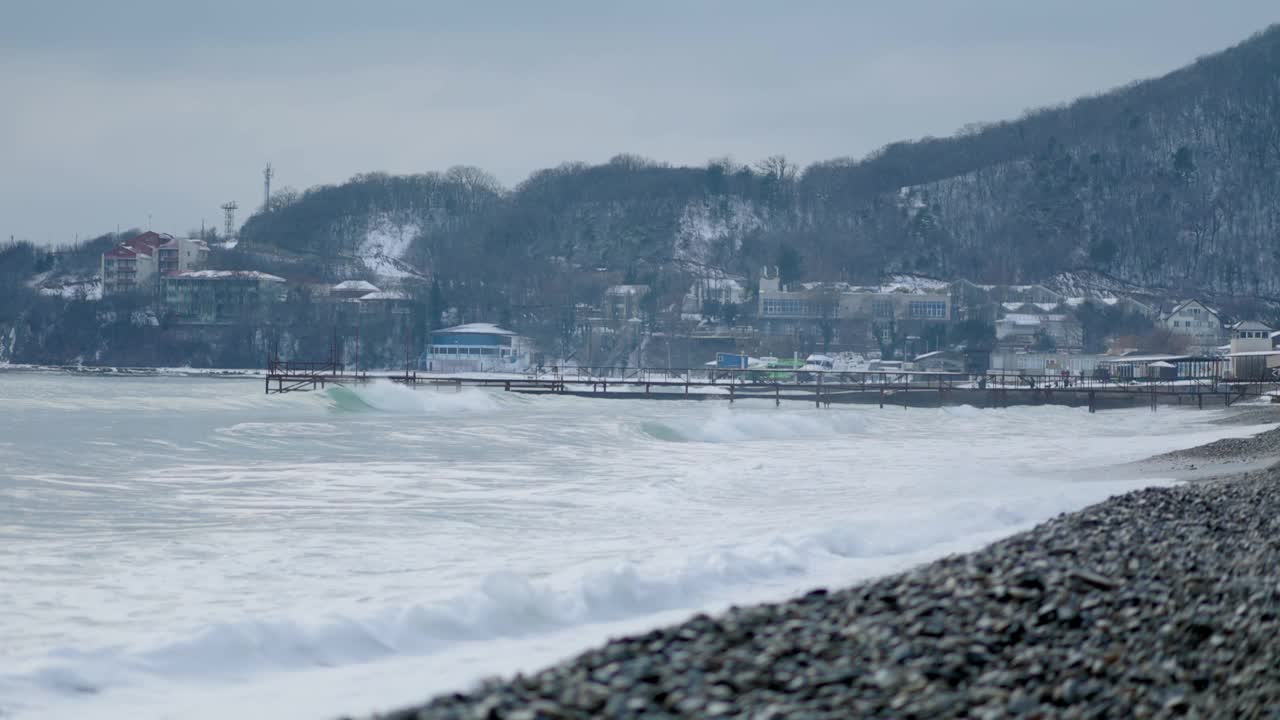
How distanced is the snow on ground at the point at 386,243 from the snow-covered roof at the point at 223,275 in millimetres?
26957

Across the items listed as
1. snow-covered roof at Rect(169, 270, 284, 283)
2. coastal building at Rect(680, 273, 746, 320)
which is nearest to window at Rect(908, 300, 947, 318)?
coastal building at Rect(680, 273, 746, 320)

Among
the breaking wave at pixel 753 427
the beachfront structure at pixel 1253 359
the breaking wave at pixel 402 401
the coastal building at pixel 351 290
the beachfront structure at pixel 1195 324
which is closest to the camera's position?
the breaking wave at pixel 753 427

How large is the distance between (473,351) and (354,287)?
87.4ft

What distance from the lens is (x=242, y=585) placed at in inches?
337

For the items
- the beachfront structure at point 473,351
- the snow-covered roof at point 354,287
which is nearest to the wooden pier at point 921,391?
the beachfront structure at point 473,351

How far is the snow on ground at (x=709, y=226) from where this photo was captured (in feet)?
510

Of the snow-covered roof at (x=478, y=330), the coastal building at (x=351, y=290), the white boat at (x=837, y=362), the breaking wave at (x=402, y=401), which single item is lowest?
the breaking wave at (x=402, y=401)

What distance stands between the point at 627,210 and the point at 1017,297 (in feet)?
179

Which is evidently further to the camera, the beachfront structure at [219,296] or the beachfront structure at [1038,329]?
the beachfront structure at [219,296]

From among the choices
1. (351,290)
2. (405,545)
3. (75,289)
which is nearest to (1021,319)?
(351,290)

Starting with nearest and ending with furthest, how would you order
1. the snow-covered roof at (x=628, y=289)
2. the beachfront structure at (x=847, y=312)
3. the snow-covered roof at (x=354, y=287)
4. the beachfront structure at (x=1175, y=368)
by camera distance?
the beachfront structure at (x=1175, y=368)
the beachfront structure at (x=847, y=312)
the snow-covered roof at (x=628, y=289)
the snow-covered roof at (x=354, y=287)

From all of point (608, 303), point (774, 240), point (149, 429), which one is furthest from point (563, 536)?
point (774, 240)

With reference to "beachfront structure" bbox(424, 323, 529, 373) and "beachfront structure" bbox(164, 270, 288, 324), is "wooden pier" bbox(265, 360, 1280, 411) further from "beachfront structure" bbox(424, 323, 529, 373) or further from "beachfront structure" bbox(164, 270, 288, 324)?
"beachfront structure" bbox(164, 270, 288, 324)

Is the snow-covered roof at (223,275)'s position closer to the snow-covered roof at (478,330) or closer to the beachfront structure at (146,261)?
the beachfront structure at (146,261)
